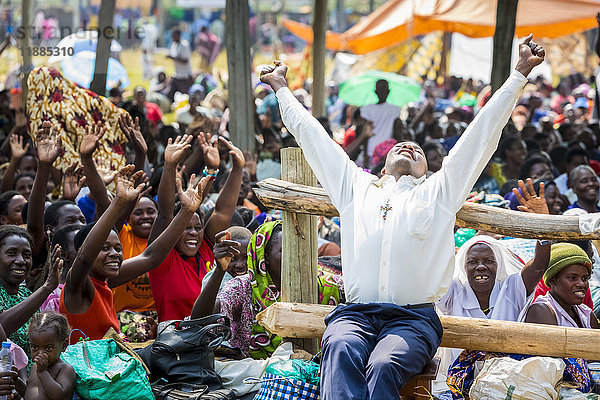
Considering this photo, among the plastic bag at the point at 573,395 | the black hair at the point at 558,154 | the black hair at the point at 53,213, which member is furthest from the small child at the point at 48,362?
the black hair at the point at 558,154

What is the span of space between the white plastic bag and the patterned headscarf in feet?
3.51

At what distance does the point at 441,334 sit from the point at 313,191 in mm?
1103

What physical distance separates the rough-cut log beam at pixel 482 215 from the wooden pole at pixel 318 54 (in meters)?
8.38

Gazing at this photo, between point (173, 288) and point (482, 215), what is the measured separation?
216 cm

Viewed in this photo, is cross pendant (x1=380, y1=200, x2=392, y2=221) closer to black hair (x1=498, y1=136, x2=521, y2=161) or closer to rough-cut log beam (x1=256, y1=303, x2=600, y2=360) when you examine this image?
rough-cut log beam (x1=256, y1=303, x2=600, y2=360)

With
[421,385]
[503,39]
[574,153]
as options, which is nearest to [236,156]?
[421,385]

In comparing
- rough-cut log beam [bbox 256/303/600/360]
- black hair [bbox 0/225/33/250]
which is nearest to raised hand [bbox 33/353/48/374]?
black hair [bbox 0/225/33/250]

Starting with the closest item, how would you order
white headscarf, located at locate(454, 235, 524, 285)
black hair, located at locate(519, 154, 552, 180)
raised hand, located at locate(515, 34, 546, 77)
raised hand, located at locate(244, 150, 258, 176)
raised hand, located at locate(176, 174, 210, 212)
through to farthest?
raised hand, located at locate(515, 34, 546, 77) < raised hand, located at locate(176, 174, 210, 212) < white headscarf, located at locate(454, 235, 524, 285) < raised hand, located at locate(244, 150, 258, 176) < black hair, located at locate(519, 154, 552, 180)

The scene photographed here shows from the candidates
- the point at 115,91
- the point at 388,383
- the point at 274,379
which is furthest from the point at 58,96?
the point at 115,91

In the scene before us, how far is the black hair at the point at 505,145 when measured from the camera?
10336 millimetres

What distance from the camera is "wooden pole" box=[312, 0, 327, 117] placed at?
1315 centimetres

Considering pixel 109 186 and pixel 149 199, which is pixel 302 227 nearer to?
pixel 149 199

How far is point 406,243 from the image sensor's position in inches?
169

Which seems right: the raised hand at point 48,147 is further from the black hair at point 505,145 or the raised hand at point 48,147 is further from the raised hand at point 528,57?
the black hair at point 505,145
